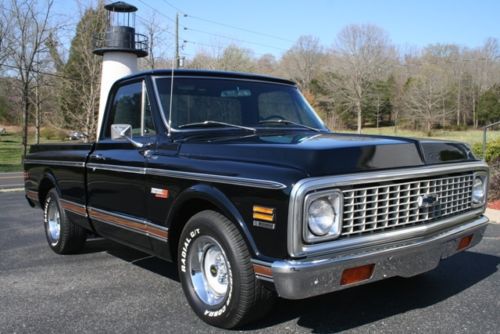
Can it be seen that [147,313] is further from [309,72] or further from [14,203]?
[309,72]

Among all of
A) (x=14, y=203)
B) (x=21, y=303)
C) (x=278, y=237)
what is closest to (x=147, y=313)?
(x=21, y=303)

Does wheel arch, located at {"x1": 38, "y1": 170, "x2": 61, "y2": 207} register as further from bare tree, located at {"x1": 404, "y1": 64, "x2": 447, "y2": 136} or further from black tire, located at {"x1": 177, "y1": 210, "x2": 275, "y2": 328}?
bare tree, located at {"x1": 404, "y1": 64, "x2": 447, "y2": 136}

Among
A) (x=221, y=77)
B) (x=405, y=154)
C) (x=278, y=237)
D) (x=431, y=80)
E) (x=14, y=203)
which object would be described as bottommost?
(x=14, y=203)

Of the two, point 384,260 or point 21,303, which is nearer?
point 384,260

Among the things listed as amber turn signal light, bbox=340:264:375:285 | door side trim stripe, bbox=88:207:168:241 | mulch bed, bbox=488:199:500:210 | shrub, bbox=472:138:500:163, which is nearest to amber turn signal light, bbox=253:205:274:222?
amber turn signal light, bbox=340:264:375:285

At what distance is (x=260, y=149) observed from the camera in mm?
3471

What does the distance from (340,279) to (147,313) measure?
5.51 ft

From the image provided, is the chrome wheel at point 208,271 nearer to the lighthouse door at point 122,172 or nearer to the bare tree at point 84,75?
the lighthouse door at point 122,172

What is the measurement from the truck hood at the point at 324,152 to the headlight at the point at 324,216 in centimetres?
14

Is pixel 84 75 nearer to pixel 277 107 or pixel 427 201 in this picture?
pixel 277 107

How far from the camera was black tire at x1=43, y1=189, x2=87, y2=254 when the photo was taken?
230 inches

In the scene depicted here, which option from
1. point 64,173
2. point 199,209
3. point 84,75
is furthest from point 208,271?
point 84,75

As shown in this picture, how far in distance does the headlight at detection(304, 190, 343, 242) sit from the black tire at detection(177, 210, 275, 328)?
1.59 ft

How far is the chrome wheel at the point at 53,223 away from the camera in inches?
242
